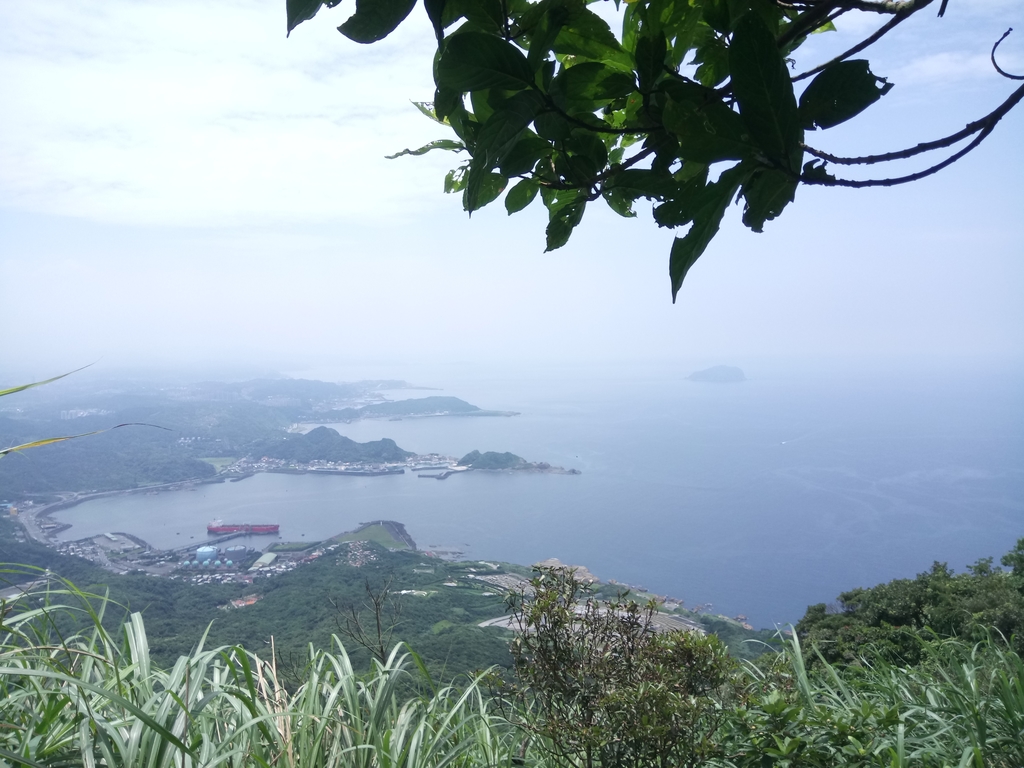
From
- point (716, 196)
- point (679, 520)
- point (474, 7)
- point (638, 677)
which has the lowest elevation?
point (679, 520)

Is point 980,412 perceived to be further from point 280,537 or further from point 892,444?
point 280,537

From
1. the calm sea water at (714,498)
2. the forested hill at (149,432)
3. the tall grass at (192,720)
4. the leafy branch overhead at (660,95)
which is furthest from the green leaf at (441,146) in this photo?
the calm sea water at (714,498)

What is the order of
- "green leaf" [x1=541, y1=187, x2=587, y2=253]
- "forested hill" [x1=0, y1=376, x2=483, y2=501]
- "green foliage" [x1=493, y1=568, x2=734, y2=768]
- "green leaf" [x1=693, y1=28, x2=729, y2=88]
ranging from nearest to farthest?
"green leaf" [x1=693, y1=28, x2=729, y2=88] < "green leaf" [x1=541, y1=187, x2=587, y2=253] < "green foliage" [x1=493, y1=568, x2=734, y2=768] < "forested hill" [x1=0, y1=376, x2=483, y2=501]

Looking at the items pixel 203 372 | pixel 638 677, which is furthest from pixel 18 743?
pixel 203 372

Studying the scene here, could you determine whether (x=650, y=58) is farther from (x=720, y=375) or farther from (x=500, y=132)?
(x=720, y=375)

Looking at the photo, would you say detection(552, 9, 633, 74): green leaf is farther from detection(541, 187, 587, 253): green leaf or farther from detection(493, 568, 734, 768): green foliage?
detection(493, 568, 734, 768): green foliage

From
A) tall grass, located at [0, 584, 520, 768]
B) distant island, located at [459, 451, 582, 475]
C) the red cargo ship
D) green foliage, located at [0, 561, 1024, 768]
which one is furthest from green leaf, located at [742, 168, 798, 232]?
distant island, located at [459, 451, 582, 475]
